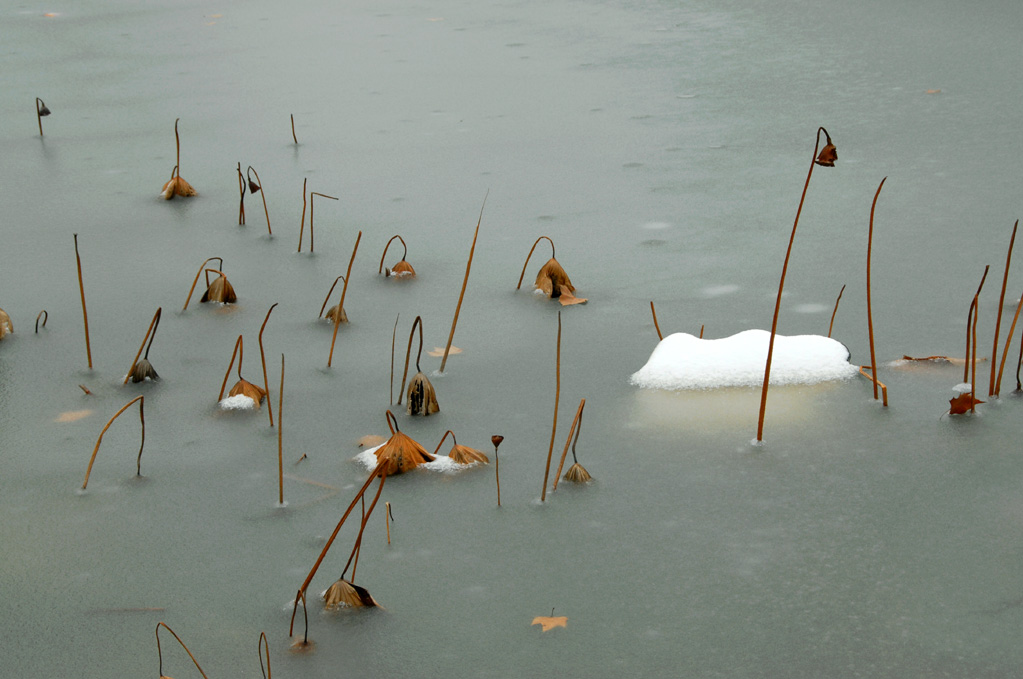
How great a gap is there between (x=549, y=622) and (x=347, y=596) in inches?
10.9

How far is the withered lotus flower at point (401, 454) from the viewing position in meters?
1.71

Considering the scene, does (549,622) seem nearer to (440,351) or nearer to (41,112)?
(440,351)

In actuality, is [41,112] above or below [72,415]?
above

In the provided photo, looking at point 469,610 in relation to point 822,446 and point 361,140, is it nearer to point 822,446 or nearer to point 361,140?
point 822,446

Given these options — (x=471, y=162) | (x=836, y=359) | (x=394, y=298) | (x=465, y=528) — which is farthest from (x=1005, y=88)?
(x=465, y=528)

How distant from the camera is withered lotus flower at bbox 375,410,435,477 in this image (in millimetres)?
1708

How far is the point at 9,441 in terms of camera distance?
1.88 m

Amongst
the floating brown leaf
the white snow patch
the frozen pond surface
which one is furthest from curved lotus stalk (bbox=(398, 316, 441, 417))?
the floating brown leaf

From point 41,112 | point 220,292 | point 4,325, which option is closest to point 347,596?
point 220,292

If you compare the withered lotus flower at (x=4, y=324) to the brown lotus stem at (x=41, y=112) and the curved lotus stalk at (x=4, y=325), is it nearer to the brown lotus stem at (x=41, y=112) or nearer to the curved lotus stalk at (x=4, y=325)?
the curved lotus stalk at (x=4, y=325)

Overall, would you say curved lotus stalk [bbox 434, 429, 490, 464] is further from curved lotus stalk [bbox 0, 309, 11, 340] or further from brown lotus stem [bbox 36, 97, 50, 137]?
brown lotus stem [bbox 36, 97, 50, 137]

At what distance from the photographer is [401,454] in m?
1.71

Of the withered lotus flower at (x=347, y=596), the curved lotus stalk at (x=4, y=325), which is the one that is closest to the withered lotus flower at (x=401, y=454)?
the withered lotus flower at (x=347, y=596)

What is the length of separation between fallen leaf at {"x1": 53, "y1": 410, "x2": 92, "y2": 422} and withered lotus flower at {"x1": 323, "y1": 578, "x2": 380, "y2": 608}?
83cm
